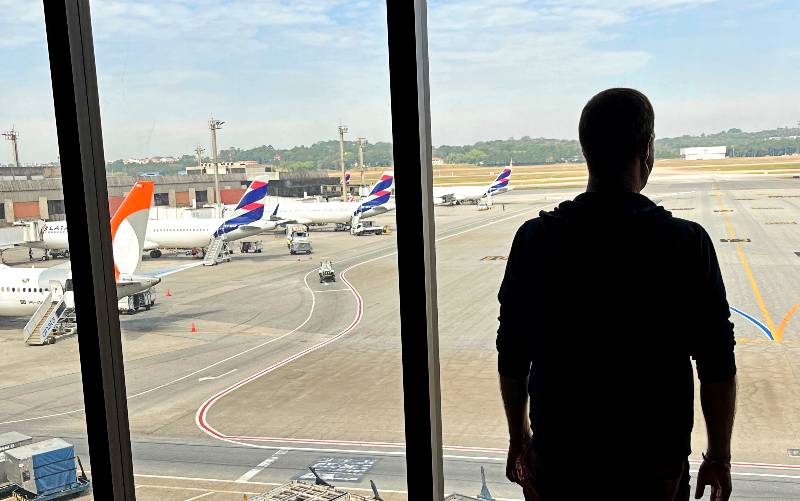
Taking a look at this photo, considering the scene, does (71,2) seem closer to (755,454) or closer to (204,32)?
(204,32)

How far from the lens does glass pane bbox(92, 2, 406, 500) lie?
1.49 meters

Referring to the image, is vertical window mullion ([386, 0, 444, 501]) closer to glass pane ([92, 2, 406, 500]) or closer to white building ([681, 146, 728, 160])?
glass pane ([92, 2, 406, 500])

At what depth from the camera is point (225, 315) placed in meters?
4.36

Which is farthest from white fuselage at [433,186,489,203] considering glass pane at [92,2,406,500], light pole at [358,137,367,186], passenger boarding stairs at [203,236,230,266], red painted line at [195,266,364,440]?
passenger boarding stairs at [203,236,230,266]

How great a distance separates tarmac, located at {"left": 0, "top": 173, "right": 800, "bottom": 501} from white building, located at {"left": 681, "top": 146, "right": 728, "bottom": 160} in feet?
0.13

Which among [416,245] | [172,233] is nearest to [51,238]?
[416,245]

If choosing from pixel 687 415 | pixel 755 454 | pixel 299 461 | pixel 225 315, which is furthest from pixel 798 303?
pixel 225 315

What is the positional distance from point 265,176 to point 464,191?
91cm

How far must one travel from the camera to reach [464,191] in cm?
143

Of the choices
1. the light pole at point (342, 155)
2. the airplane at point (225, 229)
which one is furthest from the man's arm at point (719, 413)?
the airplane at point (225, 229)

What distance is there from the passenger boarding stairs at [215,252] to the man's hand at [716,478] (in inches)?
277

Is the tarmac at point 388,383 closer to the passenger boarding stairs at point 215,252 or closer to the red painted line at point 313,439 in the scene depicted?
the red painted line at point 313,439

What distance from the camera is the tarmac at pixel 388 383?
131cm

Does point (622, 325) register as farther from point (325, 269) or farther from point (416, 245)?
point (325, 269)
